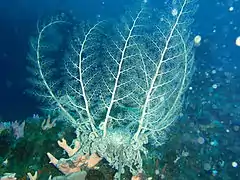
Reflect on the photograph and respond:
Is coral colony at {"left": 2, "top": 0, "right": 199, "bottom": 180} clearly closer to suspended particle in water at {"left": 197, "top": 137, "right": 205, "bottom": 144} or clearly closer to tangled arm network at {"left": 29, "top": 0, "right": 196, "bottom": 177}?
tangled arm network at {"left": 29, "top": 0, "right": 196, "bottom": 177}

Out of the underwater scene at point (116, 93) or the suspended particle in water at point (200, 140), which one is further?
the suspended particle in water at point (200, 140)

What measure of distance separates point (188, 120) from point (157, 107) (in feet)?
13.7

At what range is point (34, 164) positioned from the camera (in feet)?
19.4

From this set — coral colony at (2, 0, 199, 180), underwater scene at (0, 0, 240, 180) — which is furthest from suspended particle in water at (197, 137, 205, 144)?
coral colony at (2, 0, 199, 180)

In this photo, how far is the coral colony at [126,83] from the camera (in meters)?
4.86

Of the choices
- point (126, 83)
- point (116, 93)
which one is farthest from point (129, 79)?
point (116, 93)

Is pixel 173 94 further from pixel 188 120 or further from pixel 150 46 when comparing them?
pixel 188 120

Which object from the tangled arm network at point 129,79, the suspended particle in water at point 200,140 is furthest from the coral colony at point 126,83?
the suspended particle in water at point 200,140

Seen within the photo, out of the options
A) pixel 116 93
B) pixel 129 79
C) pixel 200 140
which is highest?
pixel 129 79

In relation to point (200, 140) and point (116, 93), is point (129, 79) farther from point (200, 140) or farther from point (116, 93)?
point (200, 140)

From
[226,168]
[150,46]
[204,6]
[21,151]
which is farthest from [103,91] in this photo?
[204,6]

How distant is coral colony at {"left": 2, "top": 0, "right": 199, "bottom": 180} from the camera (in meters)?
4.86

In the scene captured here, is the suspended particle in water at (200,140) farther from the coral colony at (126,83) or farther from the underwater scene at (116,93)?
the coral colony at (126,83)

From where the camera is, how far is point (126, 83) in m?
4.91
